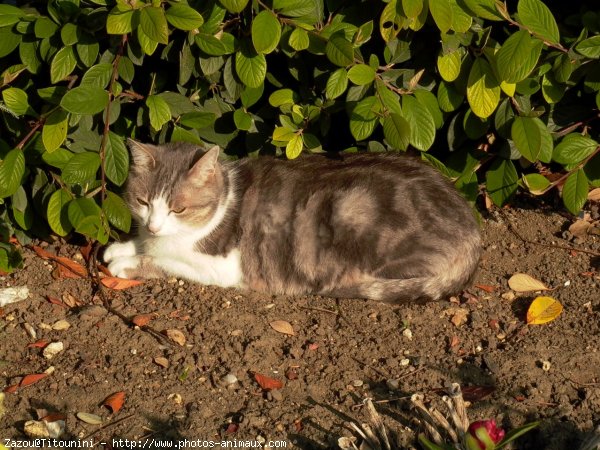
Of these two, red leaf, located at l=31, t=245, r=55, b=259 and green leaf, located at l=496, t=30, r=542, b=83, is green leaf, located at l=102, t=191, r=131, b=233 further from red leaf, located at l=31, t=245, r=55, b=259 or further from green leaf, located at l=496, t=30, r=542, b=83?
green leaf, located at l=496, t=30, r=542, b=83

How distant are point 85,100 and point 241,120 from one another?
92 cm

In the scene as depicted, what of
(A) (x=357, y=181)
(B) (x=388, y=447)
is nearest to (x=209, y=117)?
(A) (x=357, y=181)

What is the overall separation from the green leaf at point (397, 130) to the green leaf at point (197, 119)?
92cm

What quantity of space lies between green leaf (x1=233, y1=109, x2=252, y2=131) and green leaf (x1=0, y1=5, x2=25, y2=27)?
1.17 metres

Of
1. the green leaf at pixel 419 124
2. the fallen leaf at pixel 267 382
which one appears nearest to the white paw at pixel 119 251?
the fallen leaf at pixel 267 382

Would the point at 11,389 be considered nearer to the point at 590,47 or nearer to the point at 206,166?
the point at 206,166

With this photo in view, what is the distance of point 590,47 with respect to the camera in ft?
12.5

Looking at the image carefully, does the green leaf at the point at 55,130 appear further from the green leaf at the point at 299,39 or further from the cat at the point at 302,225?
the green leaf at the point at 299,39

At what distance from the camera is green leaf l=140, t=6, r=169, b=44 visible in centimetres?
346

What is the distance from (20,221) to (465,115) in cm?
248

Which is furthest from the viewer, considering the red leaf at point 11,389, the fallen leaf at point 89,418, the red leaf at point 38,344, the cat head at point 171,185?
the cat head at point 171,185

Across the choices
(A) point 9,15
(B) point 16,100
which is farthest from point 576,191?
(A) point 9,15

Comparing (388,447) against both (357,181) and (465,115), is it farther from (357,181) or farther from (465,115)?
(465,115)

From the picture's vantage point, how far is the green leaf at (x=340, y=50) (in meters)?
3.71
